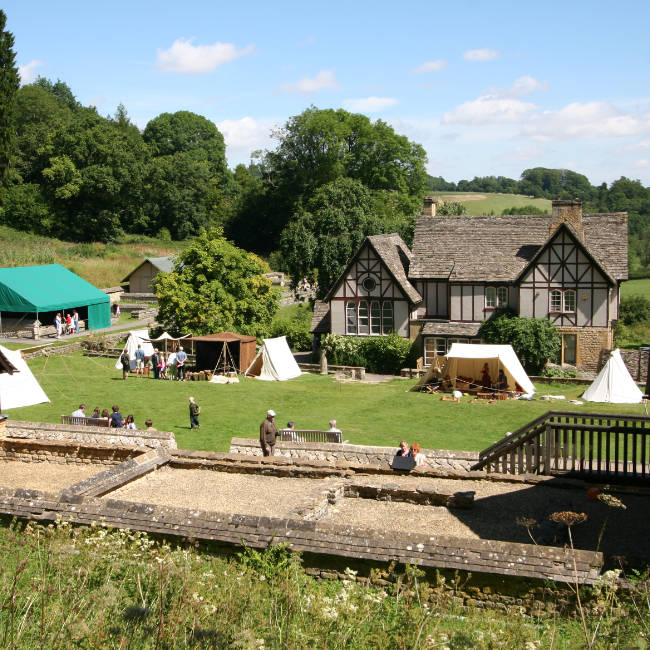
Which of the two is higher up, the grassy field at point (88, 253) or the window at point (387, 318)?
the grassy field at point (88, 253)

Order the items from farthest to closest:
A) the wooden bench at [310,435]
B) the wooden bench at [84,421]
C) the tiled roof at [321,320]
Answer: the tiled roof at [321,320], the wooden bench at [84,421], the wooden bench at [310,435]

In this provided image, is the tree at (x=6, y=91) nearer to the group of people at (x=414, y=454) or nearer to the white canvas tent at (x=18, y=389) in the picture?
the white canvas tent at (x=18, y=389)

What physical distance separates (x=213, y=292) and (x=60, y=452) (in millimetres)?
19947

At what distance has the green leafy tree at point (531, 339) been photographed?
34094 millimetres

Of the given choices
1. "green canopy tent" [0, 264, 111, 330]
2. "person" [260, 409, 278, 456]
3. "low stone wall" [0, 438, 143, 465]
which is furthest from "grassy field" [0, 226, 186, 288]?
"person" [260, 409, 278, 456]

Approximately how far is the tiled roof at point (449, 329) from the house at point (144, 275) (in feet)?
89.6

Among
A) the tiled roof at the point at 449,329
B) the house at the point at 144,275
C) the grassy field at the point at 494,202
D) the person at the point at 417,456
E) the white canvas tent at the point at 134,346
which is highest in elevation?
the grassy field at the point at 494,202

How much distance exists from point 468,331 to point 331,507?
23.9 m

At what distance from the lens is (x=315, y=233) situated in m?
48.1

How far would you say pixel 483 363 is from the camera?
31281mm

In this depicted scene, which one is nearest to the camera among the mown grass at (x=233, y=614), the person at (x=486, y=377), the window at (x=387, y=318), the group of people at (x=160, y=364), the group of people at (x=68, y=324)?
the mown grass at (x=233, y=614)

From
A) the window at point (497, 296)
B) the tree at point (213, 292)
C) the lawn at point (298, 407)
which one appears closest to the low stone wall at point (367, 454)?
the lawn at point (298, 407)

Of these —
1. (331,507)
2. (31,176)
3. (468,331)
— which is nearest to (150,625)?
(331,507)

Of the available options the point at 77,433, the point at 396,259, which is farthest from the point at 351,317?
the point at 77,433
